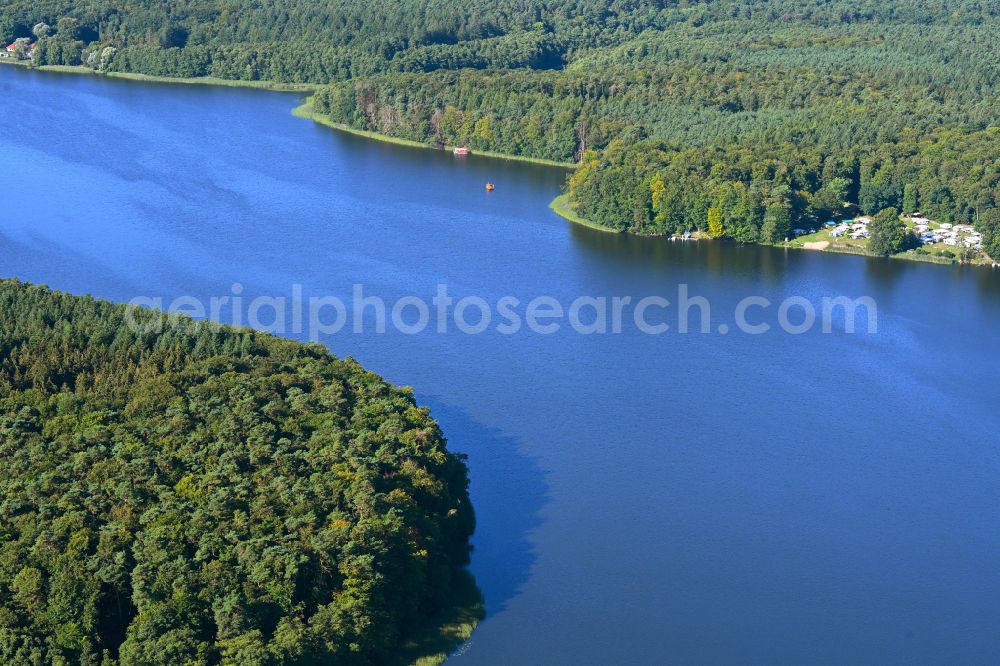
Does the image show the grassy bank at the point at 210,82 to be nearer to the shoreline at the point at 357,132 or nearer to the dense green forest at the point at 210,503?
the shoreline at the point at 357,132

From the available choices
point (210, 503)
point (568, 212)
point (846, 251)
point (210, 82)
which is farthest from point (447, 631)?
point (210, 82)

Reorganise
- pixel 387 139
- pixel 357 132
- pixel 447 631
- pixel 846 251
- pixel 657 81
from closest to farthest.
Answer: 1. pixel 447 631
2. pixel 846 251
3. pixel 387 139
4. pixel 657 81
5. pixel 357 132

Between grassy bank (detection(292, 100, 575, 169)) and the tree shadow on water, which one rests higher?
grassy bank (detection(292, 100, 575, 169))

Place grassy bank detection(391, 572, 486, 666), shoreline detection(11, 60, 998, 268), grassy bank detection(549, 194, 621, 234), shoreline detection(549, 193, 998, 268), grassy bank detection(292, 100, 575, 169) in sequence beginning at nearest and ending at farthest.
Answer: grassy bank detection(391, 572, 486, 666) < shoreline detection(549, 193, 998, 268) < shoreline detection(11, 60, 998, 268) < grassy bank detection(549, 194, 621, 234) < grassy bank detection(292, 100, 575, 169)

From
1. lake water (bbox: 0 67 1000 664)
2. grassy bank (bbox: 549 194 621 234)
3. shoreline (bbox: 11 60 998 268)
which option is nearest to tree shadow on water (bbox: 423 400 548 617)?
lake water (bbox: 0 67 1000 664)

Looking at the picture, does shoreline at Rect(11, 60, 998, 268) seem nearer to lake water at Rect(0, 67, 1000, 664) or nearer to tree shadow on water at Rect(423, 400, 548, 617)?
lake water at Rect(0, 67, 1000, 664)

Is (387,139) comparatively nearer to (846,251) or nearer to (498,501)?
(846,251)
